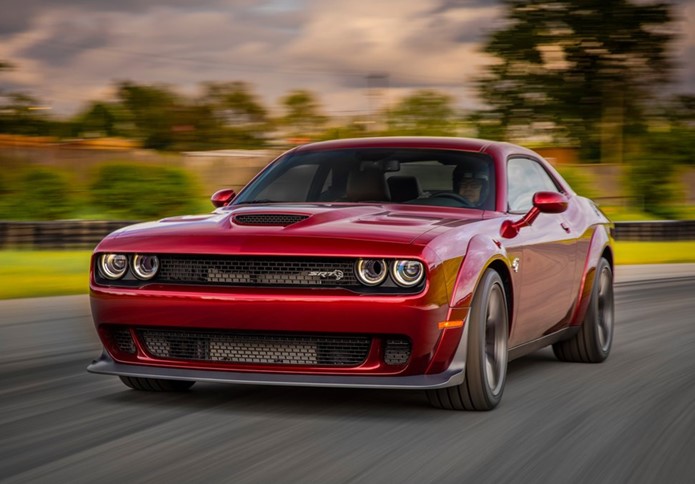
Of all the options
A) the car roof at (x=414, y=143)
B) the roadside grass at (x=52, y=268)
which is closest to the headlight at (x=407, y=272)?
the car roof at (x=414, y=143)

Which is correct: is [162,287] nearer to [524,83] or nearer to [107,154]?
[107,154]

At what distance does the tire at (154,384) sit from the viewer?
624 centimetres

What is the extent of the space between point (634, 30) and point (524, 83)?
671 cm

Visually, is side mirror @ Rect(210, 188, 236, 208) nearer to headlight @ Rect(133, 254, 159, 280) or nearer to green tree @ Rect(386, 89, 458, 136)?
headlight @ Rect(133, 254, 159, 280)

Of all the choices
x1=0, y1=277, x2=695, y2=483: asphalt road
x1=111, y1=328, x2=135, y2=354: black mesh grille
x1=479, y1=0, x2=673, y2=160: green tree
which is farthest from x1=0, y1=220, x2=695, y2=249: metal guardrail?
x1=479, y1=0, x2=673, y2=160: green tree

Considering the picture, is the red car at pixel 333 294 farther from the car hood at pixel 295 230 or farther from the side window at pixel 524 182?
the side window at pixel 524 182

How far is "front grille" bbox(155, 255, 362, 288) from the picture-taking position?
17.8 feet

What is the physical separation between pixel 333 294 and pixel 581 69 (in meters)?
62.6

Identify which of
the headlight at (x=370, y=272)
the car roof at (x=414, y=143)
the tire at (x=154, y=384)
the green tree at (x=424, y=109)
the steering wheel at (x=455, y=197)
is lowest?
the green tree at (x=424, y=109)

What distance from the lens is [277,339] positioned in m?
5.49

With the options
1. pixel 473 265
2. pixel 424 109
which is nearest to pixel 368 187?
pixel 473 265

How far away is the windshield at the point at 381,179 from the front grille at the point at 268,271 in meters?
1.41

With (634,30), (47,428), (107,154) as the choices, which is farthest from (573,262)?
(634,30)

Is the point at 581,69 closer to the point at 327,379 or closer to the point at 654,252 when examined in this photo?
the point at 654,252
